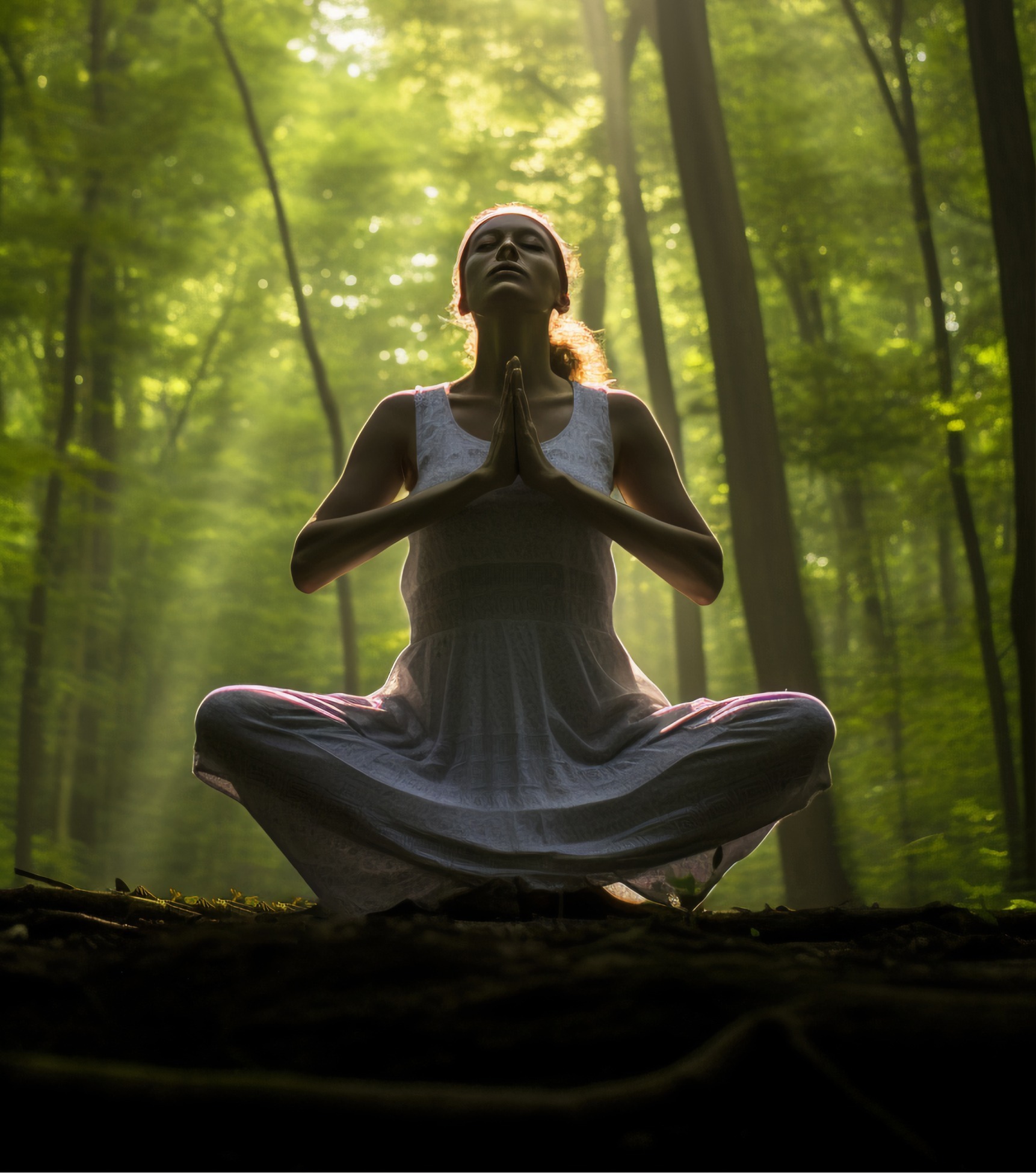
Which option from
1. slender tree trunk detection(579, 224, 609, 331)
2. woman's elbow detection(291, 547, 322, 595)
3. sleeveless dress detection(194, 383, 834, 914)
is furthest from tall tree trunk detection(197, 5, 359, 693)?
sleeveless dress detection(194, 383, 834, 914)

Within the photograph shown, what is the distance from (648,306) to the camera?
9.50m

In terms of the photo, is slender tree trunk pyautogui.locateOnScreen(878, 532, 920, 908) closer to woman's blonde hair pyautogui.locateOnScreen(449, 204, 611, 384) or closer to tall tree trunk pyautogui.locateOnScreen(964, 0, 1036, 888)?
tall tree trunk pyautogui.locateOnScreen(964, 0, 1036, 888)

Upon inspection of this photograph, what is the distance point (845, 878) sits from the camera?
5.85 m

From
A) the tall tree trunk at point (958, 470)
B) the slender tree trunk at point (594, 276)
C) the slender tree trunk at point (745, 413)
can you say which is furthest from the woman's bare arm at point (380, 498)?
the slender tree trunk at point (594, 276)

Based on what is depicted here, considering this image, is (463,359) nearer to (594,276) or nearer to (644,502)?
(644,502)

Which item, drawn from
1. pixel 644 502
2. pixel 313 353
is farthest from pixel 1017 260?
pixel 313 353

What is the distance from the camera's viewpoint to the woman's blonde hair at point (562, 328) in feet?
10.5

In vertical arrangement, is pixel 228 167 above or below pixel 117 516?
above

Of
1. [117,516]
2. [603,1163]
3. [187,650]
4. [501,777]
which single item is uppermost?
[117,516]

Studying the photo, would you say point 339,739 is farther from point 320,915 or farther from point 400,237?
point 400,237

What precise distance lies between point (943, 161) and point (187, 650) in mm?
12058

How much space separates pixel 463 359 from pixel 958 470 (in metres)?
5.30

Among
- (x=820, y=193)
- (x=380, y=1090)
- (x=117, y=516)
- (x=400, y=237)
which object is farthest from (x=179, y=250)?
(x=380, y=1090)

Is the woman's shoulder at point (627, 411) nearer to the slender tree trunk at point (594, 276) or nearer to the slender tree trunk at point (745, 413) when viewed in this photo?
the slender tree trunk at point (745, 413)
